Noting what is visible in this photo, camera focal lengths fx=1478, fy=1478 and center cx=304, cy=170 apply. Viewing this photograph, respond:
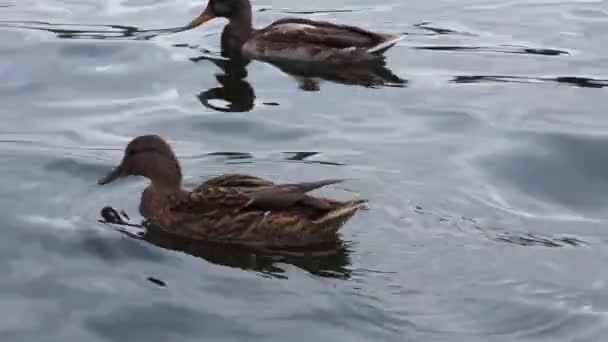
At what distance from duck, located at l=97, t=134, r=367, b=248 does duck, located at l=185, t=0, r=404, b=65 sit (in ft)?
17.5

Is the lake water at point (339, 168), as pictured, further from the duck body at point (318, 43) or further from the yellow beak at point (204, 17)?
the duck body at point (318, 43)

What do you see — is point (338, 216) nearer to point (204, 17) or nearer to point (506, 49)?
point (506, 49)

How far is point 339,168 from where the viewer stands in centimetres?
1134

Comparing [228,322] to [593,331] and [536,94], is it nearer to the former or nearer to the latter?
[593,331]

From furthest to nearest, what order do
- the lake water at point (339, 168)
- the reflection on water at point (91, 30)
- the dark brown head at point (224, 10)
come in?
the reflection on water at point (91, 30), the dark brown head at point (224, 10), the lake water at point (339, 168)

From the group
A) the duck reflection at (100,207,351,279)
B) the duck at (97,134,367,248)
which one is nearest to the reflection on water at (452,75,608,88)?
the duck at (97,134,367,248)

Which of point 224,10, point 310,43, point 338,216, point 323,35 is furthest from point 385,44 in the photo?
point 338,216

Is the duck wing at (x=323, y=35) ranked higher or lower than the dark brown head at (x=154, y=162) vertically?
higher

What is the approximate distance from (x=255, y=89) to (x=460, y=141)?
2861 millimetres

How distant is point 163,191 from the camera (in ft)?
33.9

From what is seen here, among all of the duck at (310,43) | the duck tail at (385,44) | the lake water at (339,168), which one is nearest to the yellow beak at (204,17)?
the lake water at (339,168)

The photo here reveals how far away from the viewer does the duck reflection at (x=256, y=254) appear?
30.7 feet

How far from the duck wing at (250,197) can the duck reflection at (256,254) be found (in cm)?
26

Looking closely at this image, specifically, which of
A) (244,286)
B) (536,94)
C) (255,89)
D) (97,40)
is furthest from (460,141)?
(97,40)
